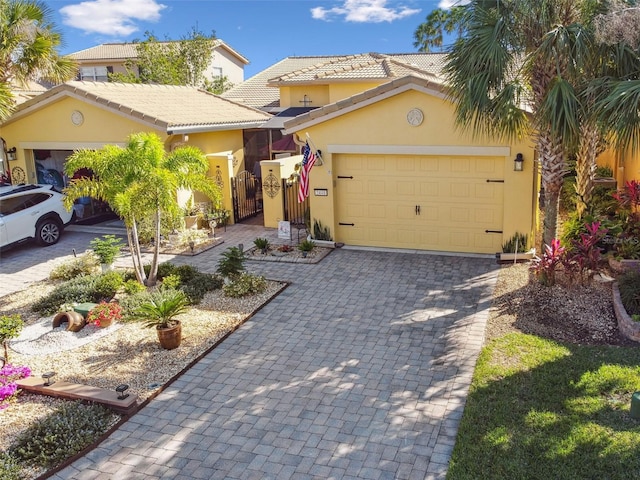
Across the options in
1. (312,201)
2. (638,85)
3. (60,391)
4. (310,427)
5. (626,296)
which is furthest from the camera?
(312,201)

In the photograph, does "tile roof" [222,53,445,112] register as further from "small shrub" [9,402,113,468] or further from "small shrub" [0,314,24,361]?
"small shrub" [9,402,113,468]

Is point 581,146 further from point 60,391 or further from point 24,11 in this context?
point 24,11

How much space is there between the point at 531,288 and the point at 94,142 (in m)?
13.8

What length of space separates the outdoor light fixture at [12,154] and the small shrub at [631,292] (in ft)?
62.2

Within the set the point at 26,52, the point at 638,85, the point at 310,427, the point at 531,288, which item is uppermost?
the point at 26,52

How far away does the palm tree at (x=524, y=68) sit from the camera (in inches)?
394

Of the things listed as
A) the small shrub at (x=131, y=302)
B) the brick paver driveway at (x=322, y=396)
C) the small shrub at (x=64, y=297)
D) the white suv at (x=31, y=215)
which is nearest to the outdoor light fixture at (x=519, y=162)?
the brick paver driveway at (x=322, y=396)

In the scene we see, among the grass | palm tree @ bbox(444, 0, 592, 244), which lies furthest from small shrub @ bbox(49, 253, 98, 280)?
the grass

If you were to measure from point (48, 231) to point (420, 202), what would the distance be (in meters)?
11.0

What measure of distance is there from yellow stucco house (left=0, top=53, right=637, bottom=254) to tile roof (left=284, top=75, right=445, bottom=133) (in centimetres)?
3

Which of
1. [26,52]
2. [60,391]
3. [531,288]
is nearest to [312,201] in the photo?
[531,288]

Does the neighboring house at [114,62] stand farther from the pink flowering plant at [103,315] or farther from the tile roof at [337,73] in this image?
the pink flowering plant at [103,315]

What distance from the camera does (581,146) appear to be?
12.9 meters

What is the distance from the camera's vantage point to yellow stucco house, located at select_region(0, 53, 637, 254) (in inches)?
535
